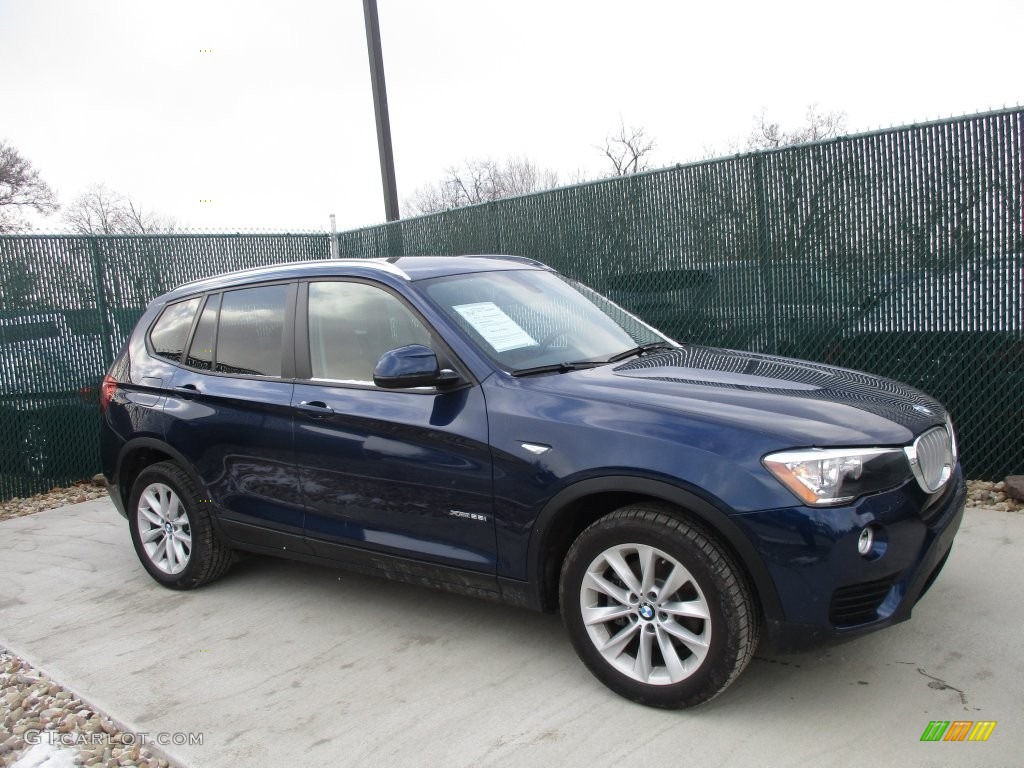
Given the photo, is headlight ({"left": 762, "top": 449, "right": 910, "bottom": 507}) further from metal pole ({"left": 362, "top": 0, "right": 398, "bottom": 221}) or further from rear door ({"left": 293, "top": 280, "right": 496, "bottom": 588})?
metal pole ({"left": 362, "top": 0, "right": 398, "bottom": 221})

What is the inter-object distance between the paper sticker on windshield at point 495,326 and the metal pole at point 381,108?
6.45m

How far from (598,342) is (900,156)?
10.1 ft

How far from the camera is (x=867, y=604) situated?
2.88m

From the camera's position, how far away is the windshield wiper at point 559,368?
3.59 m

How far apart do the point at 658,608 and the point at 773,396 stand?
925 millimetres

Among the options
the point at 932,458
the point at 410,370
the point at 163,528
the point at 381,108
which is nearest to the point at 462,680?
the point at 410,370

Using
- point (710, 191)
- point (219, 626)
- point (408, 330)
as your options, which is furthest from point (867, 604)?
point (710, 191)

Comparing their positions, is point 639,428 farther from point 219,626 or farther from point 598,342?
point 219,626

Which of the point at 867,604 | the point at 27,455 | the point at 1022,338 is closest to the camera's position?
the point at 867,604

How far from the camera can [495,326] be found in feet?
12.6

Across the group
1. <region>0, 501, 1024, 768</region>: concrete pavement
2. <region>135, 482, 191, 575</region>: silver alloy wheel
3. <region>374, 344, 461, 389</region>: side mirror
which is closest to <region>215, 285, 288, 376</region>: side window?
<region>135, 482, 191, 575</region>: silver alloy wheel

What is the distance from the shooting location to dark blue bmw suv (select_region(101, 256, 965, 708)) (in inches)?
114

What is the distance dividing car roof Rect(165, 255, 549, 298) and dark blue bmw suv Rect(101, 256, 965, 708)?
0.06 ft

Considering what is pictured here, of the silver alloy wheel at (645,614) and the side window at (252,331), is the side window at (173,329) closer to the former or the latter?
the side window at (252,331)
